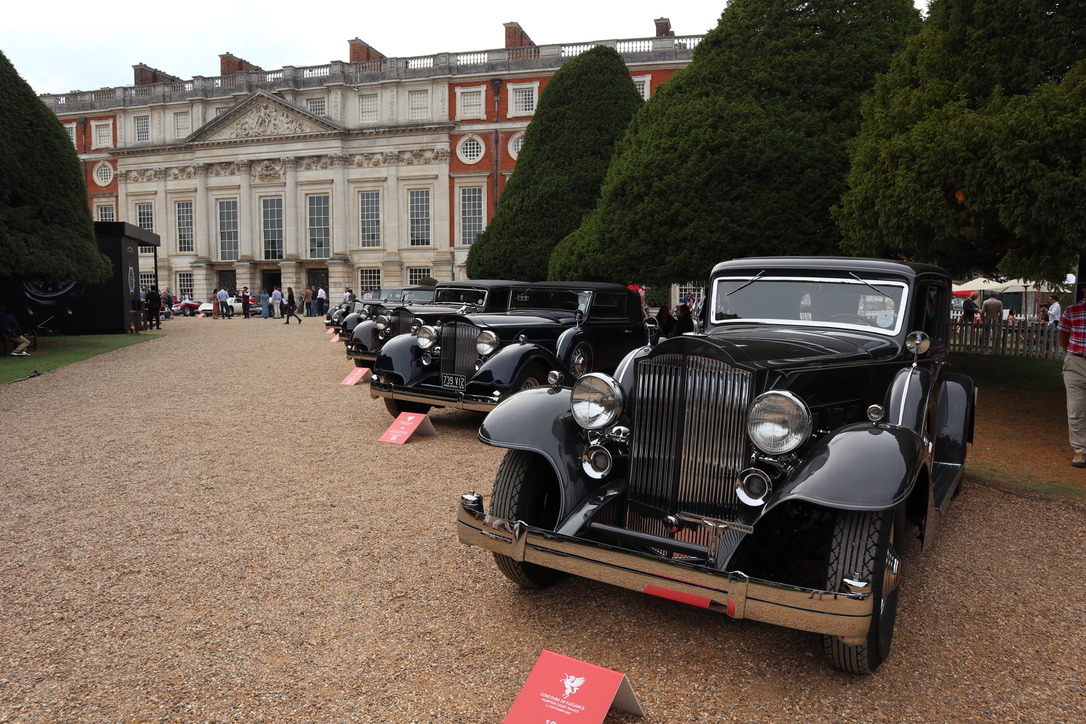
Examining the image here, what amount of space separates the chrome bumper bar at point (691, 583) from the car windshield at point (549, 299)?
22.4 feet

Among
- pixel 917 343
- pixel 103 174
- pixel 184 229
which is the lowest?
pixel 917 343

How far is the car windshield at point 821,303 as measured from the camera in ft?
15.5

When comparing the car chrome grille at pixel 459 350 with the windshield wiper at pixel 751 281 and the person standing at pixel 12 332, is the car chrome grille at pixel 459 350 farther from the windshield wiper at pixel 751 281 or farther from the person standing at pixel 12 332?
the person standing at pixel 12 332

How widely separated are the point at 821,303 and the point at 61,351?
55.2 feet

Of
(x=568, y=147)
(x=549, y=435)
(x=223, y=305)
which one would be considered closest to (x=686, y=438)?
(x=549, y=435)

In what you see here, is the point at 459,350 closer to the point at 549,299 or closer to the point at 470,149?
the point at 549,299

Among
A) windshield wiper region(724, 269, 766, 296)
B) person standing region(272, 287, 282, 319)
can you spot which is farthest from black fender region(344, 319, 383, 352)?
person standing region(272, 287, 282, 319)

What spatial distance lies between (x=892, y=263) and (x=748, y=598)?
306 cm

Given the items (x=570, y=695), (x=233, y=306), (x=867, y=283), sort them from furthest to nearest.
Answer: (x=233, y=306), (x=867, y=283), (x=570, y=695)

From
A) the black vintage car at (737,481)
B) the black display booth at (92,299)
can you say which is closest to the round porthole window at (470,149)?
the black display booth at (92,299)

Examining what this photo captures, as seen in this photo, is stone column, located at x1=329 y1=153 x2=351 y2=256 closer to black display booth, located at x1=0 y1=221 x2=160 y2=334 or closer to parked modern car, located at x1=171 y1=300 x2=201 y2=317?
parked modern car, located at x1=171 y1=300 x2=201 y2=317

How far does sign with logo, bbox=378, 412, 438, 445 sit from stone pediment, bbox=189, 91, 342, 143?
3746 cm

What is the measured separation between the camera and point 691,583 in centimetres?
292

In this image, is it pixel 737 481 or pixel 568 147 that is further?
pixel 568 147
